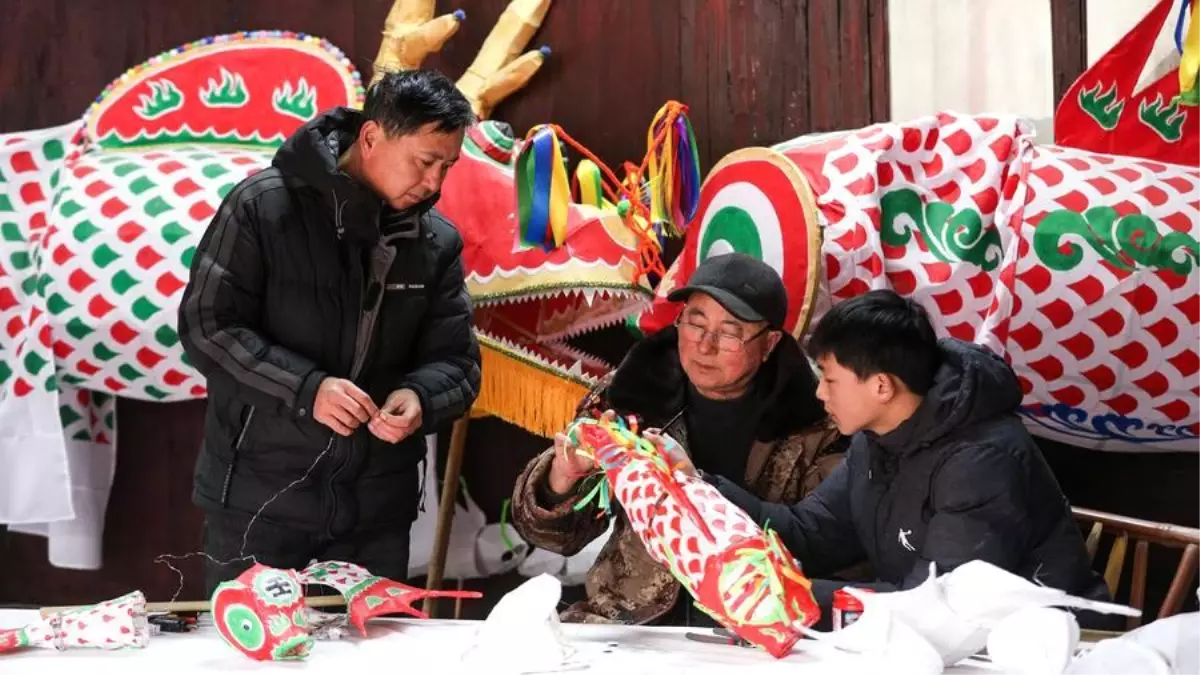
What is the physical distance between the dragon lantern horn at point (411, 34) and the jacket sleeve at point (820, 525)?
4.99 feet

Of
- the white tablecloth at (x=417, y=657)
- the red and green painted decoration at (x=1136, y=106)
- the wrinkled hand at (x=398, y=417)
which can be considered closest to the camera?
the white tablecloth at (x=417, y=657)

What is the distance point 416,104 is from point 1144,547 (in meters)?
1.24

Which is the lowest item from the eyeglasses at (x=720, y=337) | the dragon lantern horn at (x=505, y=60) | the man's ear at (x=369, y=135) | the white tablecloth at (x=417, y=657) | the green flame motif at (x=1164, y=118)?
the white tablecloth at (x=417, y=657)

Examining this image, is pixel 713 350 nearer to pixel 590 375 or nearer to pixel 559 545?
pixel 559 545

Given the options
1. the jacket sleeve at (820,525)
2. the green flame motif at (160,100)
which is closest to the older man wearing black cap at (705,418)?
the jacket sleeve at (820,525)

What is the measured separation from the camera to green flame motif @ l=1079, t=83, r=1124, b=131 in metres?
2.50

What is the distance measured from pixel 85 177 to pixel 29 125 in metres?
0.52

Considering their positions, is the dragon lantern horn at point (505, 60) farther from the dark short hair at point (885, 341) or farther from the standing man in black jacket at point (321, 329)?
the dark short hair at point (885, 341)

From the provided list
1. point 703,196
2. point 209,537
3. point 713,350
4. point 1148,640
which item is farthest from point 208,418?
→ point 1148,640

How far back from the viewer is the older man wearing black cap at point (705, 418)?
214 centimetres

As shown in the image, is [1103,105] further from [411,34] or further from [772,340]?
[411,34]

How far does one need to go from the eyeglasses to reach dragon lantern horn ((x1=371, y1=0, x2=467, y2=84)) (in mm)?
1236

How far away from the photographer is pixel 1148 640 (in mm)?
1261

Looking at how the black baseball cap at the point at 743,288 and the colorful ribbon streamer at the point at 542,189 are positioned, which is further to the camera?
the colorful ribbon streamer at the point at 542,189
